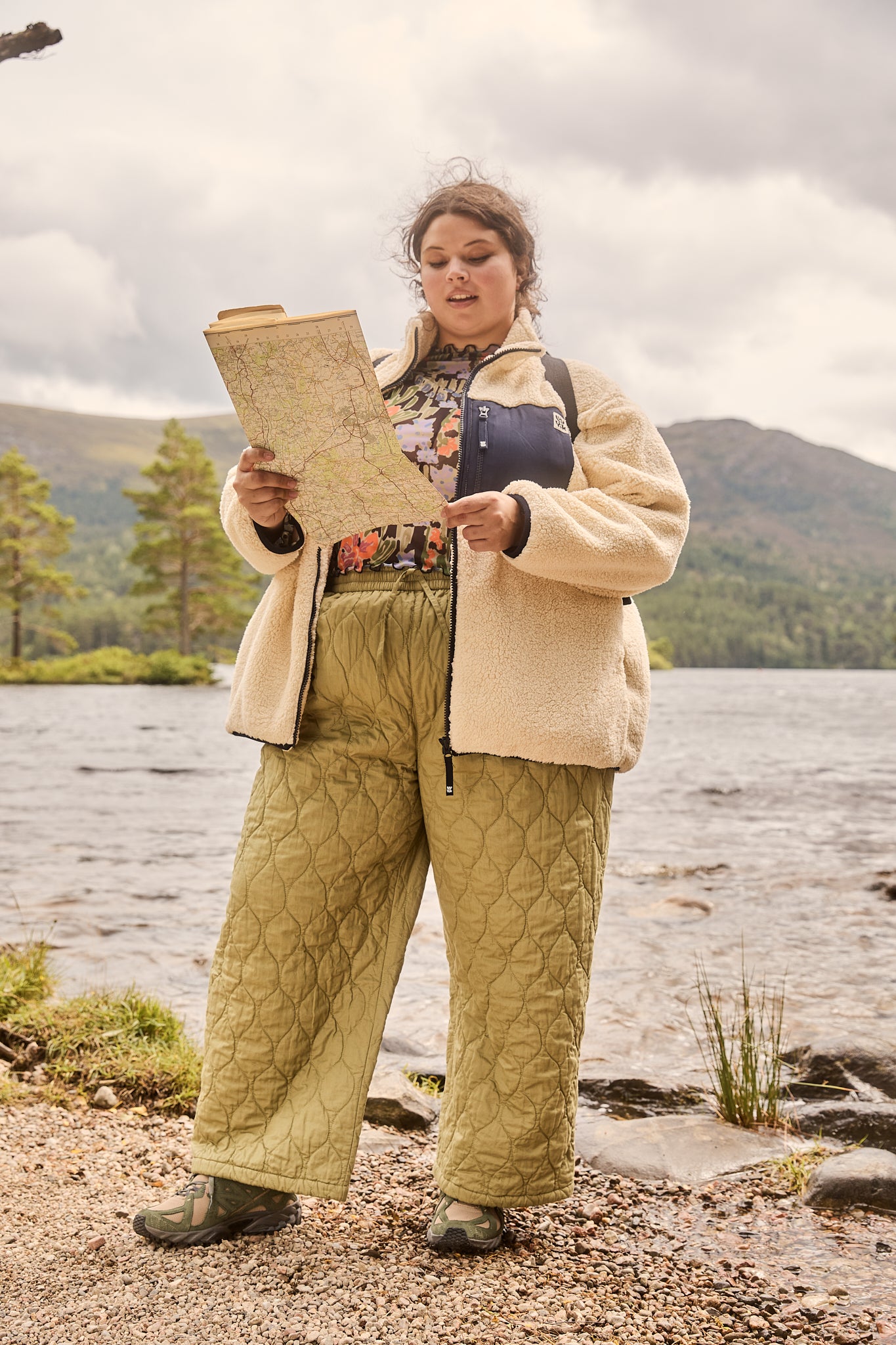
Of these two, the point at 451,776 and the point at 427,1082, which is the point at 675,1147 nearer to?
the point at 427,1082

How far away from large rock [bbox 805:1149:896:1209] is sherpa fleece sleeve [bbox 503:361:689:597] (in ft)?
4.84

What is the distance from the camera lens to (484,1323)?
1.88 m

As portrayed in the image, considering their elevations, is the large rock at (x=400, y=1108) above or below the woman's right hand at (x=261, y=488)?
below

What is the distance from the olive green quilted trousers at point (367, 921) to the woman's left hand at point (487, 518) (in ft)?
0.81

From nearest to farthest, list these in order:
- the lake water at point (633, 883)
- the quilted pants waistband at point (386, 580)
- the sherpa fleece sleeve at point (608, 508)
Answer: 1. the sherpa fleece sleeve at point (608, 508)
2. the quilted pants waistband at point (386, 580)
3. the lake water at point (633, 883)

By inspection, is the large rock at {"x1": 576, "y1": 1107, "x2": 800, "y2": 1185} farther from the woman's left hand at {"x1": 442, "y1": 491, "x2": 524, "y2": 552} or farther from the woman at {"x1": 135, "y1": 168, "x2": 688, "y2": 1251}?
the woman's left hand at {"x1": 442, "y1": 491, "x2": 524, "y2": 552}

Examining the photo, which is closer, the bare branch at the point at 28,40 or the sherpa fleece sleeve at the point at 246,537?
the sherpa fleece sleeve at the point at 246,537

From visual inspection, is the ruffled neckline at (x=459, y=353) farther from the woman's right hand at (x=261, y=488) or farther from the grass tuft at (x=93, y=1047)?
the grass tuft at (x=93, y=1047)

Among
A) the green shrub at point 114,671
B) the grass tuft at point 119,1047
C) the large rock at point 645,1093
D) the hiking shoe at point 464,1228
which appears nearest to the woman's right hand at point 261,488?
the hiking shoe at point 464,1228

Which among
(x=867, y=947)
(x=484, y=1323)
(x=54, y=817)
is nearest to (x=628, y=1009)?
(x=867, y=947)

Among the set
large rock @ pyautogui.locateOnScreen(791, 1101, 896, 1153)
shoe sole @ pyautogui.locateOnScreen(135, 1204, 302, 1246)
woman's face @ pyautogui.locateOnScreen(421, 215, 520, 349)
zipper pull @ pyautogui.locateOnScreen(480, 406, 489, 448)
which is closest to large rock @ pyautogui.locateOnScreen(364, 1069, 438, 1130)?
shoe sole @ pyautogui.locateOnScreen(135, 1204, 302, 1246)

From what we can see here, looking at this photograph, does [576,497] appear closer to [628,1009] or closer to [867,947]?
[628,1009]

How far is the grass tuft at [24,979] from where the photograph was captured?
3404 millimetres

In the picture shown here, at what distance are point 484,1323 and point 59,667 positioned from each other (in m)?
40.4
